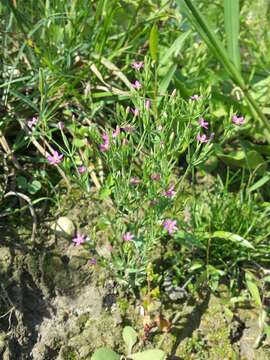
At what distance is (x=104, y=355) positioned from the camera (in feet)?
4.17

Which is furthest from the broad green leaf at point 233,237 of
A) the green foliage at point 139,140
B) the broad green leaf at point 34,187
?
the broad green leaf at point 34,187

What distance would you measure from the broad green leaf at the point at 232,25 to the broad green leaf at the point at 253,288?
63 cm

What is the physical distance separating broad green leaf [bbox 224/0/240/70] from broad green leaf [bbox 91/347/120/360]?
854mm

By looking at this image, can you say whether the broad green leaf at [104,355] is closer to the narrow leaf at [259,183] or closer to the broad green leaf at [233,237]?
the broad green leaf at [233,237]

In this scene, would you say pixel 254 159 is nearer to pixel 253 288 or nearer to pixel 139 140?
pixel 253 288

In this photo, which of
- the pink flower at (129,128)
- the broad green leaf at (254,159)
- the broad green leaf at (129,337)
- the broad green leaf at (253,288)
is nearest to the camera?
the pink flower at (129,128)

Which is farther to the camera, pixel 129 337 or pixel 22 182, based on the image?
pixel 22 182

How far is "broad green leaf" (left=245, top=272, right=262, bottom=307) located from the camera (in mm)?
1453

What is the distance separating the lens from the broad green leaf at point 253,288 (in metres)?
1.45

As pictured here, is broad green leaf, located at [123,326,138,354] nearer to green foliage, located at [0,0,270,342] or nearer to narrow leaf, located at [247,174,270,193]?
green foliage, located at [0,0,270,342]

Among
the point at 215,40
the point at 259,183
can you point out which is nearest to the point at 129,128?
the point at 215,40

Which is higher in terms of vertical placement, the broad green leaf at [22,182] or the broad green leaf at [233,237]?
the broad green leaf at [22,182]

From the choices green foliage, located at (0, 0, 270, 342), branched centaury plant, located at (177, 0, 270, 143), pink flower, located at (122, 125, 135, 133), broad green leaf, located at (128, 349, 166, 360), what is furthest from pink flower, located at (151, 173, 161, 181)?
broad green leaf, located at (128, 349, 166, 360)

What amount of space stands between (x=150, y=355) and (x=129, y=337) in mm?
83
